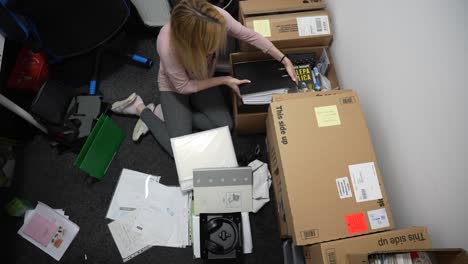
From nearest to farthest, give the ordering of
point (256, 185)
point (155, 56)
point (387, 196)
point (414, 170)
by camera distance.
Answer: point (414, 170)
point (387, 196)
point (256, 185)
point (155, 56)

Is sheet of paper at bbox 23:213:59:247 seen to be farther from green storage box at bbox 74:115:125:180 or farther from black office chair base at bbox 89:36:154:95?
black office chair base at bbox 89:36:154:95

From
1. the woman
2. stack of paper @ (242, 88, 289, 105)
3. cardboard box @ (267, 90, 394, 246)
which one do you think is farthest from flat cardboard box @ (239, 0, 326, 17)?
cardboard box @ (267, 90, 394, 246)

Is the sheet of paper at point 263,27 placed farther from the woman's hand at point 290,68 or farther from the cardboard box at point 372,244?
the cardboard box at point 372,244

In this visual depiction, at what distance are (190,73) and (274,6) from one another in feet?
1.76

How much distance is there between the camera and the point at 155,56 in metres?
1.87

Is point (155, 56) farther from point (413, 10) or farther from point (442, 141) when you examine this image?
point (442, 141)

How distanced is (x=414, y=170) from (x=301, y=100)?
0.45 m

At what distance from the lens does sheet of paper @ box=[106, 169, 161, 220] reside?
1486mm

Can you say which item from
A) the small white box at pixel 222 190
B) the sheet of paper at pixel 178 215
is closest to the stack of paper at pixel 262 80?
the small white box at pixel 222 190

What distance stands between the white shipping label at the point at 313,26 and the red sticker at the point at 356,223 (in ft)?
2.75

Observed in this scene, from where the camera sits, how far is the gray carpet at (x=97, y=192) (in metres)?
1.43

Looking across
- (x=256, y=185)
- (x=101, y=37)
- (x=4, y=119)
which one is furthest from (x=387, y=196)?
(x=4, y=119)

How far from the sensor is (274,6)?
1.38 metres

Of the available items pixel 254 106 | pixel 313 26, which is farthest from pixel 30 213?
pixel 313 26
